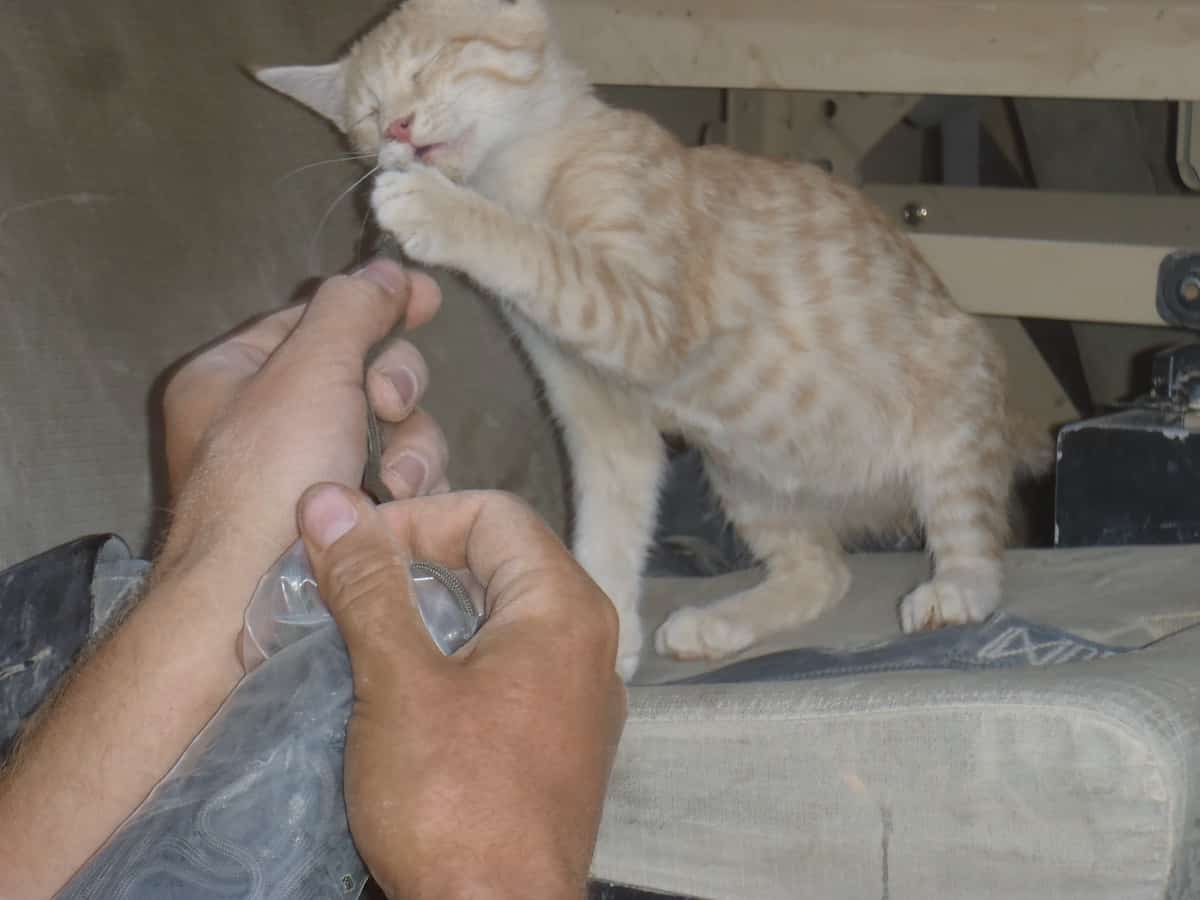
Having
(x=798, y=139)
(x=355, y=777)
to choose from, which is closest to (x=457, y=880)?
(x=355, y=777)

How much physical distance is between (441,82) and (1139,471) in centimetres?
103

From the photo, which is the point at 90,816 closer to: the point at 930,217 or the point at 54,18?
the point at 54,18

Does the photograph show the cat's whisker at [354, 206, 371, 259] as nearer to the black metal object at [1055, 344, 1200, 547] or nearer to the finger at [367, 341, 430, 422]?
the finger at [367, 341, 430, 422]

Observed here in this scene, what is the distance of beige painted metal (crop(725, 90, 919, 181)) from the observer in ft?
8.11

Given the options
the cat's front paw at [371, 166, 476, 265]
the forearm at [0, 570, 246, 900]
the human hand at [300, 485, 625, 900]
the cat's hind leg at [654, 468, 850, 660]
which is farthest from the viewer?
the cat's hind leg at [654, 468, 850, 660]

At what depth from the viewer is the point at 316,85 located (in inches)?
71.0

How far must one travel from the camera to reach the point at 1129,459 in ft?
5.59

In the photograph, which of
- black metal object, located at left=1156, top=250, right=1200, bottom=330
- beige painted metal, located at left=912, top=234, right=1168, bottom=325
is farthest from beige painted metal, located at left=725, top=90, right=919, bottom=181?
black metal object, located at left=1156, top=250, right=1200, bottom=330

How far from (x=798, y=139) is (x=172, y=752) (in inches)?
74.2

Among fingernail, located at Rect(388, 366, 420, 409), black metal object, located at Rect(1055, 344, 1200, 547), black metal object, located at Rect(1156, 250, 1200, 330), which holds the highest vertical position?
fingernail, located at Rect(388, 366, 420, 409)

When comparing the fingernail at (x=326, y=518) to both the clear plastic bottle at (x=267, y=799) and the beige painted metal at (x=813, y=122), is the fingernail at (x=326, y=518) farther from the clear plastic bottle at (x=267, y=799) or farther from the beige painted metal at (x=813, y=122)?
the beige painted metal at (x=813, y=122)

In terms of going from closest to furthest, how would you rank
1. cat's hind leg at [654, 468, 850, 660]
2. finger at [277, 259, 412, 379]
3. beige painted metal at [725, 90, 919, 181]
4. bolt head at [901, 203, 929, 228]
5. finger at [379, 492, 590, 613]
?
finger at [379, 492, 590, 613], finger at [277, 259, 412, 379], cat's hind leg at [654, 468, 850, 660], beige painted metal at [725, 90, 919, 181], bolt head at [901, 203, 929, 228]

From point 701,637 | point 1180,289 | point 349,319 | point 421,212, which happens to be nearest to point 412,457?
point 349,319

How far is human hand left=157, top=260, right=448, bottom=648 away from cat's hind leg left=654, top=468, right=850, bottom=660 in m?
0.58
